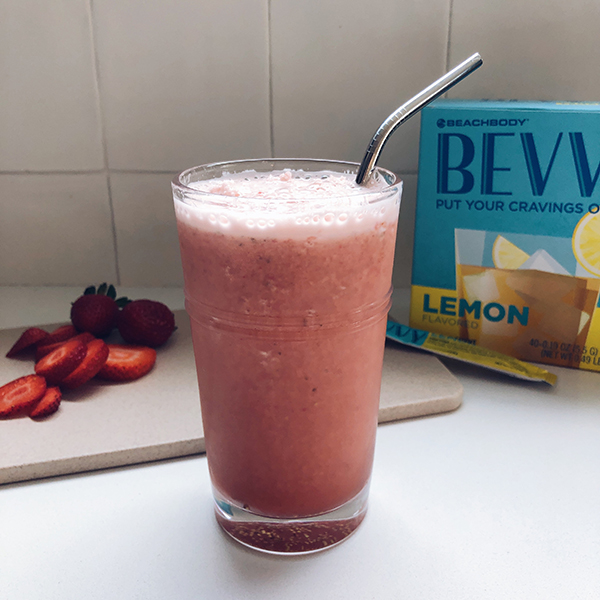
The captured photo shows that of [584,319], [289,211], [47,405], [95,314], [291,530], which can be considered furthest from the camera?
[95,314]

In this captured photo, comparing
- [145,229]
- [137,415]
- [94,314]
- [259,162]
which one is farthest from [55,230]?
[259,162]

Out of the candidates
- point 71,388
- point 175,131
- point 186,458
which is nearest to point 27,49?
point 175,131

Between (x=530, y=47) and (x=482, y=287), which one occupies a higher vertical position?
(x=530, y=47)

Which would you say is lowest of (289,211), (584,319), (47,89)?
(584,319)

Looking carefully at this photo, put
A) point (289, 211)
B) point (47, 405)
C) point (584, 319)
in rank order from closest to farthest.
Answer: point (289, 211) → point (47, 405) → point (584, 319)

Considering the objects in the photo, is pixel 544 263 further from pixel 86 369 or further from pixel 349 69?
pixel 86 369

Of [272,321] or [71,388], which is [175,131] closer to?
[71,388]

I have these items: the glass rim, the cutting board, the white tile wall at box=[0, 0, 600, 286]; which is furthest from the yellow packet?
the glass rim
